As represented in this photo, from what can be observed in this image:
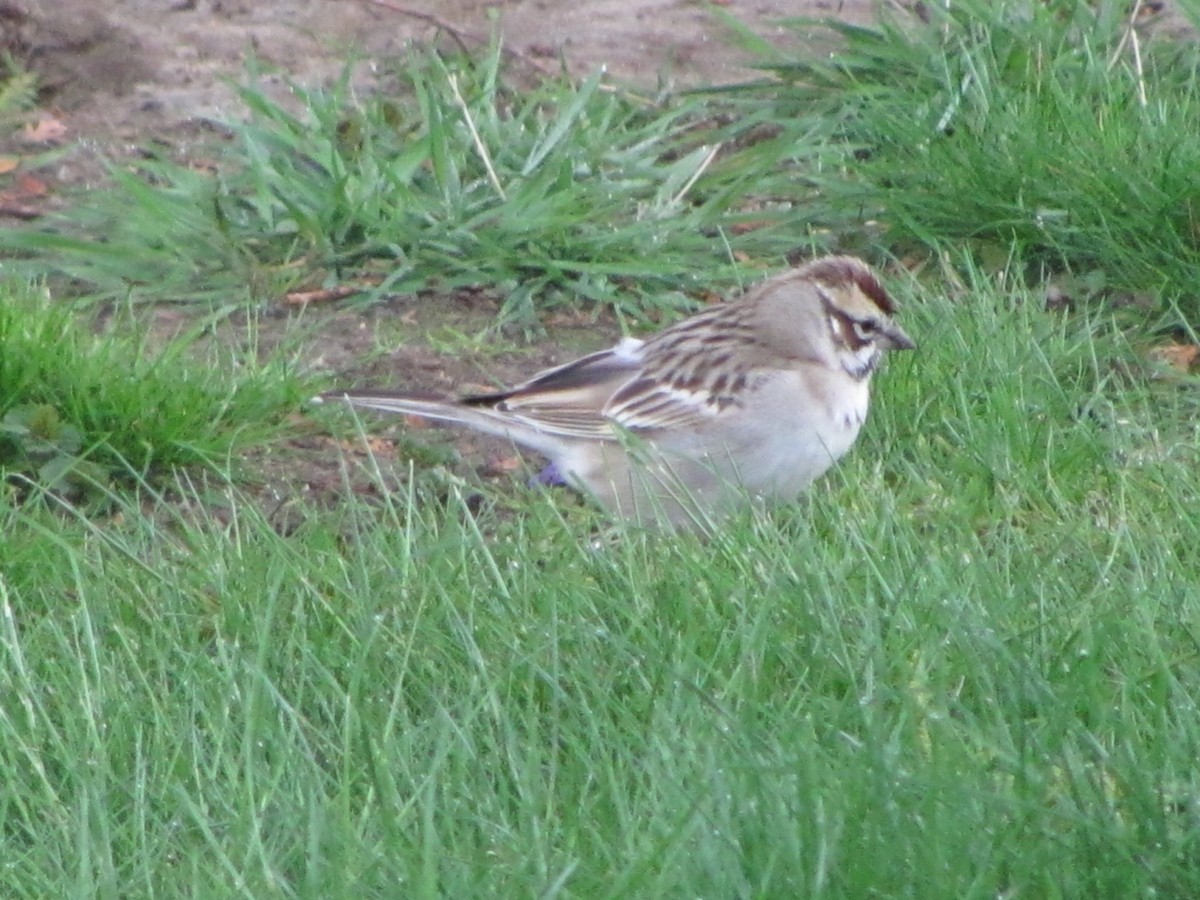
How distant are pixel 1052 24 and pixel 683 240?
1666mm

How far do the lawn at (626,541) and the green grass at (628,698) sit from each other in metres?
0.01

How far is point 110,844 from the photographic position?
11.7 feet


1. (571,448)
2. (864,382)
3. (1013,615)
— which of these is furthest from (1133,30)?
(1013,615)

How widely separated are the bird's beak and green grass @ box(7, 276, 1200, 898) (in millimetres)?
614

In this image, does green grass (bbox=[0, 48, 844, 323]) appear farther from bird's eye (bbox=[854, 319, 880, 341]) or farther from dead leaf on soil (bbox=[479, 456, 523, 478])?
bird's eye (bbox=[854, 319, 880, 341])

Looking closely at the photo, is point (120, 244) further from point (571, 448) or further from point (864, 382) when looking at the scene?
point (864, 382)

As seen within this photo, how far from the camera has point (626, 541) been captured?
15.2ft

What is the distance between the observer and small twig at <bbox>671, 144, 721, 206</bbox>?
24.6ft

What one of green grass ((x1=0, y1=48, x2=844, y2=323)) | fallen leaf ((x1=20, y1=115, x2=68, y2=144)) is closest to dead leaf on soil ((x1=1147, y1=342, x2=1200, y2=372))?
green grass ((x1=0, y1=48, x2=844, y2=323))

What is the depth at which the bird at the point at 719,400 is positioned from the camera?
18.6 feet

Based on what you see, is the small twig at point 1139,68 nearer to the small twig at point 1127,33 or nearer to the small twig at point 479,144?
the small twig at point 1127,33

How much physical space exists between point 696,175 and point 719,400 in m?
1.96

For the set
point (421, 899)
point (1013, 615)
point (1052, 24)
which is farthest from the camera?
point (1052, 24)

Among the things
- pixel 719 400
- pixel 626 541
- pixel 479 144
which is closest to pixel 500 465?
pixel 719 400
